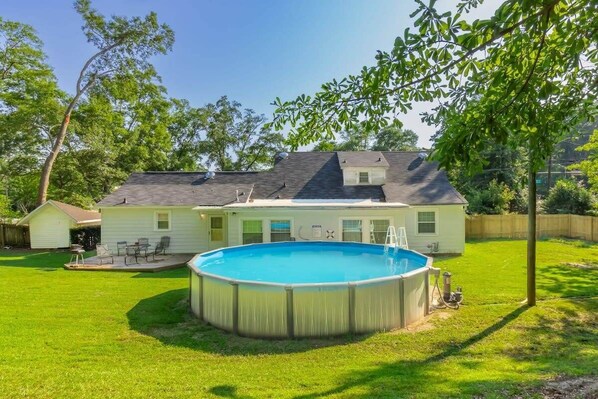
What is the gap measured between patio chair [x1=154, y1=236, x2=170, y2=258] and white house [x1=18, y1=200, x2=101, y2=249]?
6849mm

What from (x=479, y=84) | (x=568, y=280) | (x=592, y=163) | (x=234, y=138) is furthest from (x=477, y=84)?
(x=234, y=138)

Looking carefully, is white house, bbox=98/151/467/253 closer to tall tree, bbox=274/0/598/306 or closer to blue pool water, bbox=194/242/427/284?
blue pool water, bbox=194/242/427/284

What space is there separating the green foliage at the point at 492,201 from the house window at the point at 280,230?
59.4 feet

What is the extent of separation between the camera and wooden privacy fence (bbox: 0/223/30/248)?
22.8 metres

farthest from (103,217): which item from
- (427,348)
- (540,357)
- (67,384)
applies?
(540,357)

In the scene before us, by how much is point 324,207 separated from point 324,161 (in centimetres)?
658

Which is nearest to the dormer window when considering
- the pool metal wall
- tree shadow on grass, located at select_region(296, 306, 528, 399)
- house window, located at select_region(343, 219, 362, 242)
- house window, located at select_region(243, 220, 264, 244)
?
house window, located at select_region(343, 219, 362, 242)

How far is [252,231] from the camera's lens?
17953mm

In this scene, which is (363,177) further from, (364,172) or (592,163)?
(592,163)

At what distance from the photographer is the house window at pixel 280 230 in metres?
18.0

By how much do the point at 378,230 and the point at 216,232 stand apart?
8825mm

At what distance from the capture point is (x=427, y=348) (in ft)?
22.6

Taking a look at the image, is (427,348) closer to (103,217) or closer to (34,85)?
(103,217)

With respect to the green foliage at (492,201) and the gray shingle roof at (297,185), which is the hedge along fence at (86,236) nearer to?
the gray shingle roof at (297,185)
